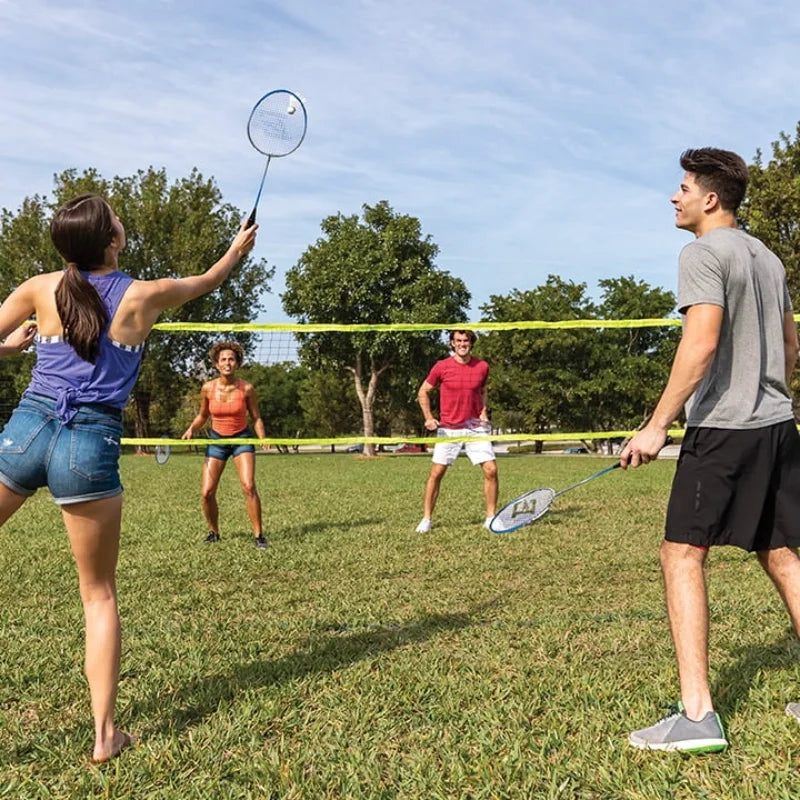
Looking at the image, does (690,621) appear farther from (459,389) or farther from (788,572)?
(459,389)

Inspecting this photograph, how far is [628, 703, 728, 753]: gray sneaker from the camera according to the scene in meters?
3.43

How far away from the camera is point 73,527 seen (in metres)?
3.47

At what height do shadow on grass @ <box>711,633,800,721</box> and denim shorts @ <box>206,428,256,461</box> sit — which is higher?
denim shorts @ <box>206,428,256,461</box>

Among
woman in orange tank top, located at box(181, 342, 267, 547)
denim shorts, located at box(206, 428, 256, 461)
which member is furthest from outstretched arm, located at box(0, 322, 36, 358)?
denim shorts, located at box(206, 428, 256, 461)

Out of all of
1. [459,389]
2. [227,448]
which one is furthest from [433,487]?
[227,448]

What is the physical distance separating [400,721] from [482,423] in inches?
270

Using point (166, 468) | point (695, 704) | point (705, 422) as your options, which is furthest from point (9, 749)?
point (166, 468)

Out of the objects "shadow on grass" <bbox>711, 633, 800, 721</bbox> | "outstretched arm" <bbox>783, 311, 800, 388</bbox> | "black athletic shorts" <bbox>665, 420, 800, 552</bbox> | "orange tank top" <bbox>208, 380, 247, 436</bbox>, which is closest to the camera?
"black athletic shorts" <bbox>665, 420, 800, 552</bbox>

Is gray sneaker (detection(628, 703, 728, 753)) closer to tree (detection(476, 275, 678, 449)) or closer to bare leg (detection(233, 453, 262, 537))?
bare leg (detection(233, 453, 262, 537))

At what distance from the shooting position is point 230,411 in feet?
31.3

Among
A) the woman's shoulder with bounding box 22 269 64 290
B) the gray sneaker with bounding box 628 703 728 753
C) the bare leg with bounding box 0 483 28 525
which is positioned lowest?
the gray sneaker with bounding box 628 703 728 753

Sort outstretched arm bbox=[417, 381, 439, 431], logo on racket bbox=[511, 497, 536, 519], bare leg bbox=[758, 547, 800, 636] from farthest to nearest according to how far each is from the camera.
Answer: outstretched arm bbox=[417, 381, 439, 431] → logo on racket bbox=[511, 497, 536, 519] → bare leg bbox=[758, 547, 800, 636]

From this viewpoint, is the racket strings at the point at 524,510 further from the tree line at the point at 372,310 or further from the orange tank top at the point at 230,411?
the tree line at the point at 372,310

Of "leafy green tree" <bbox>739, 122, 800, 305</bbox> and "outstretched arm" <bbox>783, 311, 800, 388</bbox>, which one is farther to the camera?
"leafy green tree" <bbox>739, 122, 800, 305</bbox>
